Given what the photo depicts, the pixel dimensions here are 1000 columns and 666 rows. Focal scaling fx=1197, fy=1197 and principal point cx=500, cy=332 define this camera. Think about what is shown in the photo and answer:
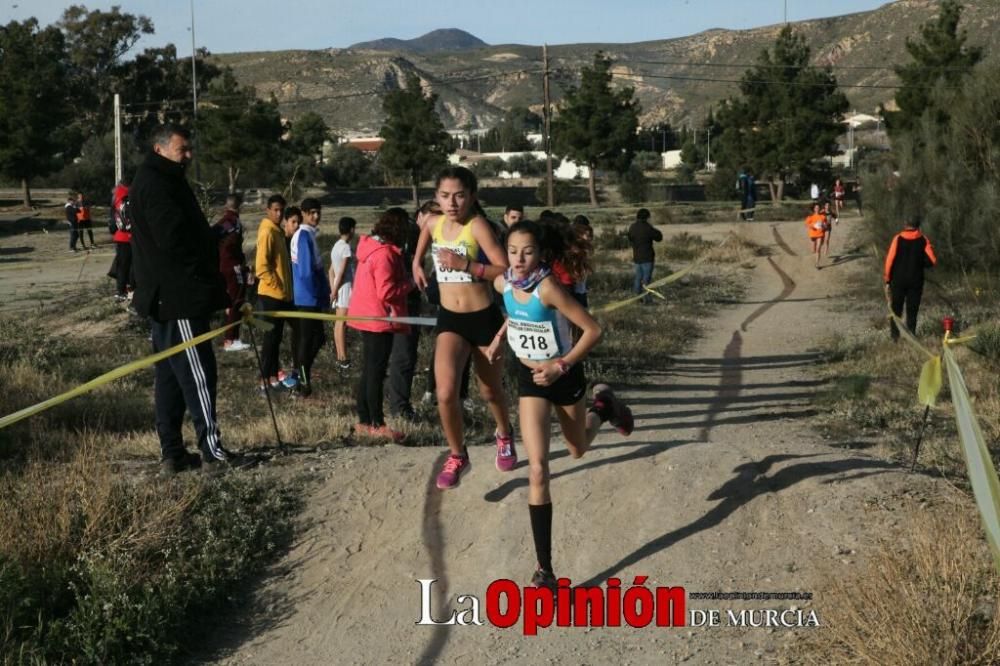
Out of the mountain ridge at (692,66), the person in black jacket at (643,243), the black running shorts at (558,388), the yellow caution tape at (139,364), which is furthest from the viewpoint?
the mountain ridge at (692,66)

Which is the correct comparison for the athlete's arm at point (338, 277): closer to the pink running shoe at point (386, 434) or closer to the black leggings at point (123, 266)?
the pink running shoe at point (386, 434)

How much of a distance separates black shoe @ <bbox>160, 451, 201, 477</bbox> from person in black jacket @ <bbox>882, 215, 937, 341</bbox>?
9958mm

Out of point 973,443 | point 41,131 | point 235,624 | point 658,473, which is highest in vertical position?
point 41,131

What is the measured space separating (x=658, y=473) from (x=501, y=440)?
94 cm

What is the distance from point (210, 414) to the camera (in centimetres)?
736

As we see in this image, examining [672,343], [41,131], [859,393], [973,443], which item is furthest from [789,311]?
[41,131]

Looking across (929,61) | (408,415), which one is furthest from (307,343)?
(929,61)

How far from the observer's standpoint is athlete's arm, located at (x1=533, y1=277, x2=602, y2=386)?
19.2ft

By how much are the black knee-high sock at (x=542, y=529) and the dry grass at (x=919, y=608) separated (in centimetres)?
132

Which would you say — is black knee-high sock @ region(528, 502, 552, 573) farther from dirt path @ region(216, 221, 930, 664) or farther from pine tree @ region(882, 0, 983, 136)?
pine tree @ region(882, 0, 983, 136)

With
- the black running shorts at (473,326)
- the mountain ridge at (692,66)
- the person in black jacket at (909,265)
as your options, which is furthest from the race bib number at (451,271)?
the mountain ridge at (692,66)

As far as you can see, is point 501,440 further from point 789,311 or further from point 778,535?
point 789,311

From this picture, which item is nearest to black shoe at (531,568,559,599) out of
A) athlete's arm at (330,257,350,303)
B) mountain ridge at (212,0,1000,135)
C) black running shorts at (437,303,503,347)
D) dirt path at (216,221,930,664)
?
dirt path at (216,221,930,664)

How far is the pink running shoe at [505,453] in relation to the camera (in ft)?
23.3
